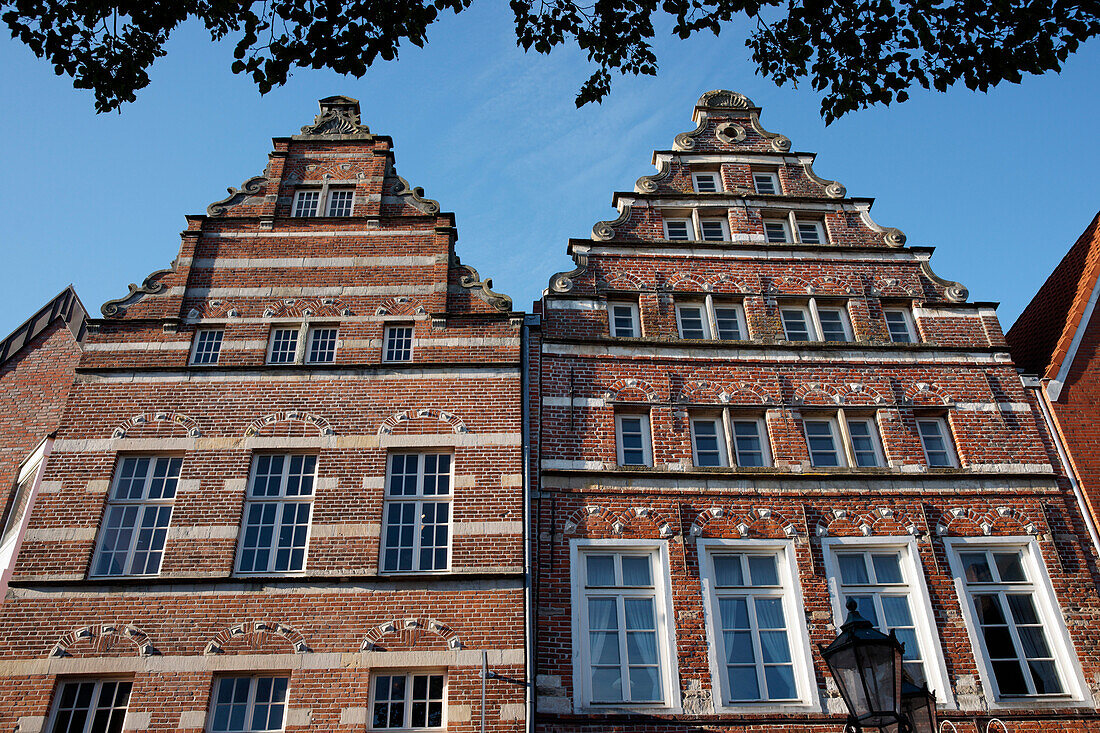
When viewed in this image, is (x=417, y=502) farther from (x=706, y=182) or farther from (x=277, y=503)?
(x=706, y=182)

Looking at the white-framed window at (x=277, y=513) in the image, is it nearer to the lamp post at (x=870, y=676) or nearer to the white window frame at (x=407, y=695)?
the white window frame at (x=407, y=695)

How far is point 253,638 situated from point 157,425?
365cm

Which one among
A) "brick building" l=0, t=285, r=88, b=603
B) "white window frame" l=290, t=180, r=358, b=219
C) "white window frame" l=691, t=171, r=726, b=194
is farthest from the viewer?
"white window frame" l=691, t=171, r=726, b=194

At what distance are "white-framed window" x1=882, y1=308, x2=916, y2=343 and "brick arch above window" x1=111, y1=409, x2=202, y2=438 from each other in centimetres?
1095

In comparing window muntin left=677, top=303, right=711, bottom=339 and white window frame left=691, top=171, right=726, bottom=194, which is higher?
white window frame left=691, top=171, right=726, bottom=194

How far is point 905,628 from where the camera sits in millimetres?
11211

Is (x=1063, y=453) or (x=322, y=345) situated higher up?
(x=322, y=345)

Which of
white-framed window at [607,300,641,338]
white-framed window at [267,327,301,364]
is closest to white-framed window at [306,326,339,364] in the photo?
white-framed window at [267,327,301,364]

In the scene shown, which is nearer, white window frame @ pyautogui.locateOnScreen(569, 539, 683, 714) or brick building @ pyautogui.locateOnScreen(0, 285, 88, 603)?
white window frame @ pyautogui.locateOnScreen(569, 539, 683, 714)

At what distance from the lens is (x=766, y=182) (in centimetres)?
1630

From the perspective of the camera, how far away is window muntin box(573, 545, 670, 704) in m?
10.5

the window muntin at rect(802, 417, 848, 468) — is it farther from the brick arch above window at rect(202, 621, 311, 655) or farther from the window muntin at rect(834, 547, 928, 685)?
the brick arch above window at rect(202, 621, 311, 655)

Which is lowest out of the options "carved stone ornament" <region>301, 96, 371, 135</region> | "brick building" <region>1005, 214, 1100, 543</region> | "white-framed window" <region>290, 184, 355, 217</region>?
"brick building" <region>1005, 214, 1100, 543</region>

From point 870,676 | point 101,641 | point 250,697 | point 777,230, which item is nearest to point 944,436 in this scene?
point 777,230
